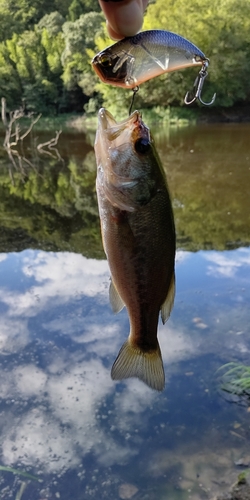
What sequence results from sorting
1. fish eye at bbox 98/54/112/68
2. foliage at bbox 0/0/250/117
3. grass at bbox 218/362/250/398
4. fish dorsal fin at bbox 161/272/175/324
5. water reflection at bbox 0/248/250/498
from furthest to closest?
foliage at bbox 0/0/250/117 → grass at bbox 218/362/250/398 → water reflection at bbox 0/248/250/498 → fish dorsal fin at bbox 161/272/175/324 → fish eye at bbox 98/54/112/68

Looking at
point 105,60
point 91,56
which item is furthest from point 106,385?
point 91,56

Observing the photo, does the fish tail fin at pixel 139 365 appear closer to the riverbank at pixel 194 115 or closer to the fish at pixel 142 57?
the fish at pixel 142 57

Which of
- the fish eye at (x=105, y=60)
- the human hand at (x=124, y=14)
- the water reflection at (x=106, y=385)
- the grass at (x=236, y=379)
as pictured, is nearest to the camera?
the human hand at (x=124, y=14)

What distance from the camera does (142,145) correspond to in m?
1.92

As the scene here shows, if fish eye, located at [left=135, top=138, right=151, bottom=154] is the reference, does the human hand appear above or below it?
above

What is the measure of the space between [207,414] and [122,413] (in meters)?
1.10

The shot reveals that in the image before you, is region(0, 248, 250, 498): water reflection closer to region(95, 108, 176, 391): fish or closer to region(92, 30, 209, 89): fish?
region(95, 108, 176, 391): fish

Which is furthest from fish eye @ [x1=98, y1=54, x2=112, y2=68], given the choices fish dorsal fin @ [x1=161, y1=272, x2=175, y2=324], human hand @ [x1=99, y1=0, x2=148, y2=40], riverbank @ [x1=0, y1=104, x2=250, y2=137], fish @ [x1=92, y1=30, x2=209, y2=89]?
riverbank @ [x1=0, y1=104, x2=250, y2=137]

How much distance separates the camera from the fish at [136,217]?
1.96 meters

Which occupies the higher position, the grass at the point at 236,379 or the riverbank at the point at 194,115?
the grass at the point at 236,379

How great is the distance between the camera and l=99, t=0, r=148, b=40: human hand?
1798 millimetres

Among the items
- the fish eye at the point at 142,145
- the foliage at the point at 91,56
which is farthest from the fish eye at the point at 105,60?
the foliage at the point at 91,56

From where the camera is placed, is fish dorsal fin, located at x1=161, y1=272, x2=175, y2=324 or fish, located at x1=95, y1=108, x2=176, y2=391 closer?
fish, located at x1=95, y1=108, x2=176, y2=391

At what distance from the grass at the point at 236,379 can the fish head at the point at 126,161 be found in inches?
192
